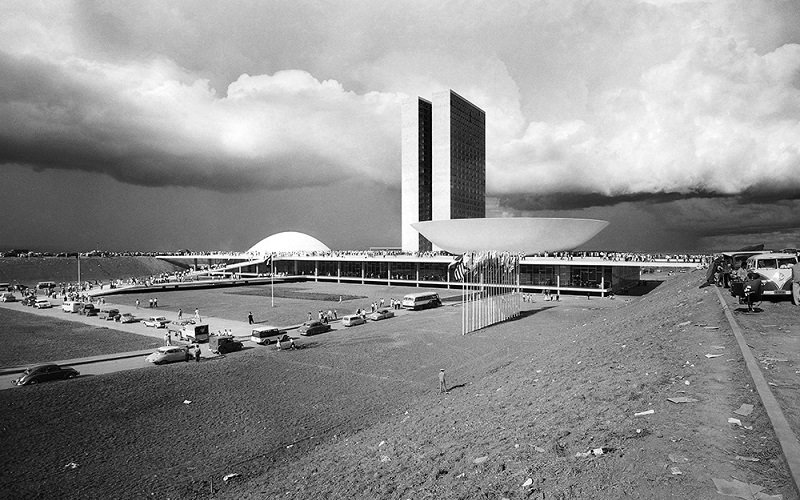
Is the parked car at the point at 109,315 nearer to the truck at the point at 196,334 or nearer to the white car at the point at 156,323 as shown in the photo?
the white car at the point at 156,323

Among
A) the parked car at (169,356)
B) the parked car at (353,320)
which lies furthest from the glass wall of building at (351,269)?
the parked car at (169,356)

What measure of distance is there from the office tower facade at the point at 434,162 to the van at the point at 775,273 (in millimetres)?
94379

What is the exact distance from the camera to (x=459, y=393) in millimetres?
16375

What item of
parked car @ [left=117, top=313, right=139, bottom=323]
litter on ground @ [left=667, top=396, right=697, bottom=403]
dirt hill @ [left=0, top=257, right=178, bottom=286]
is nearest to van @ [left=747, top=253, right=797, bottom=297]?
litter on ground @ [left=667, top=396, right=697, bottom=403]

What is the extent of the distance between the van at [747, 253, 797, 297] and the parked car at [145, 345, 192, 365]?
27.8 meters

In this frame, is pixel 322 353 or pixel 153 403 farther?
pixel 322 353

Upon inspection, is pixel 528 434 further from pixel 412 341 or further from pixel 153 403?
pixel 412 341

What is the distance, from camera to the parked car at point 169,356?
2314 centimetres

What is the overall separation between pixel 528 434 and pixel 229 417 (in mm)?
11422

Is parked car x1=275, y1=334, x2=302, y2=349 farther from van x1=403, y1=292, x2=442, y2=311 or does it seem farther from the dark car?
van x1=403, y1=292, x2=442, y2=311

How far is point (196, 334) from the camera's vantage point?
1131 inches

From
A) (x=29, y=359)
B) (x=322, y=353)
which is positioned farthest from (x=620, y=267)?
(x=29, y=359)

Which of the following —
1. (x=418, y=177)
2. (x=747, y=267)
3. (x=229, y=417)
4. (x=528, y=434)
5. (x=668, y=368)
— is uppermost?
(x=418, y=177)

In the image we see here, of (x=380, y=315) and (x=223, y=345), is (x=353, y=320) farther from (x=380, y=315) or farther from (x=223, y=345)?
(x=223, y=345)
